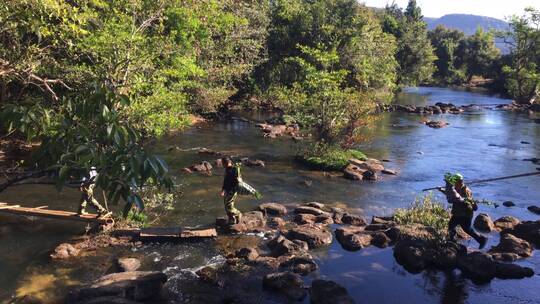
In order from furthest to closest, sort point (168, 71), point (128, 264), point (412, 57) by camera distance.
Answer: point (412, 57)
point (168, 71)
point (128, 264)

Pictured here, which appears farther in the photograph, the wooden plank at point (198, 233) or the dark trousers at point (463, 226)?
the wooden plank at point (198, 233)

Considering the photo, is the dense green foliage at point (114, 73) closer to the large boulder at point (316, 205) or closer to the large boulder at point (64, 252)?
the large boulder at point (64, 252)

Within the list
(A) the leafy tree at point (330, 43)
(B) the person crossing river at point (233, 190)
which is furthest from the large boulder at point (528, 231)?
(A) the leafy tree at point (330, 43)

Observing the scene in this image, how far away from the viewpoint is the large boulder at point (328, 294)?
953 cm

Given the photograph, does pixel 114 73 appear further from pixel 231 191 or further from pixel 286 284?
pixel 286 284

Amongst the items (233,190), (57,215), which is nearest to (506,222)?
(233,190)

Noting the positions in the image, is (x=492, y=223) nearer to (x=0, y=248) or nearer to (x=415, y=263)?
(x=415, y=263)

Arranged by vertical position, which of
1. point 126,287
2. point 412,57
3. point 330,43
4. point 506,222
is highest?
point 330,43

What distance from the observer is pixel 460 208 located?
12.5m

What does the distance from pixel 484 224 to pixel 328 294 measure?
298 inches

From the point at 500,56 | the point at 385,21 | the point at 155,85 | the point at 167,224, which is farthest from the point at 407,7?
the point at 167,224

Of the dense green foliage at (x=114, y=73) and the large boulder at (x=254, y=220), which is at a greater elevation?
the dense green foliage at (x=114, y=73)

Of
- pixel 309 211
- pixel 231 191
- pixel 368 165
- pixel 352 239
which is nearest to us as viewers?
pixel 352 239

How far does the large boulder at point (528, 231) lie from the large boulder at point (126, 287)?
34.3 ft
